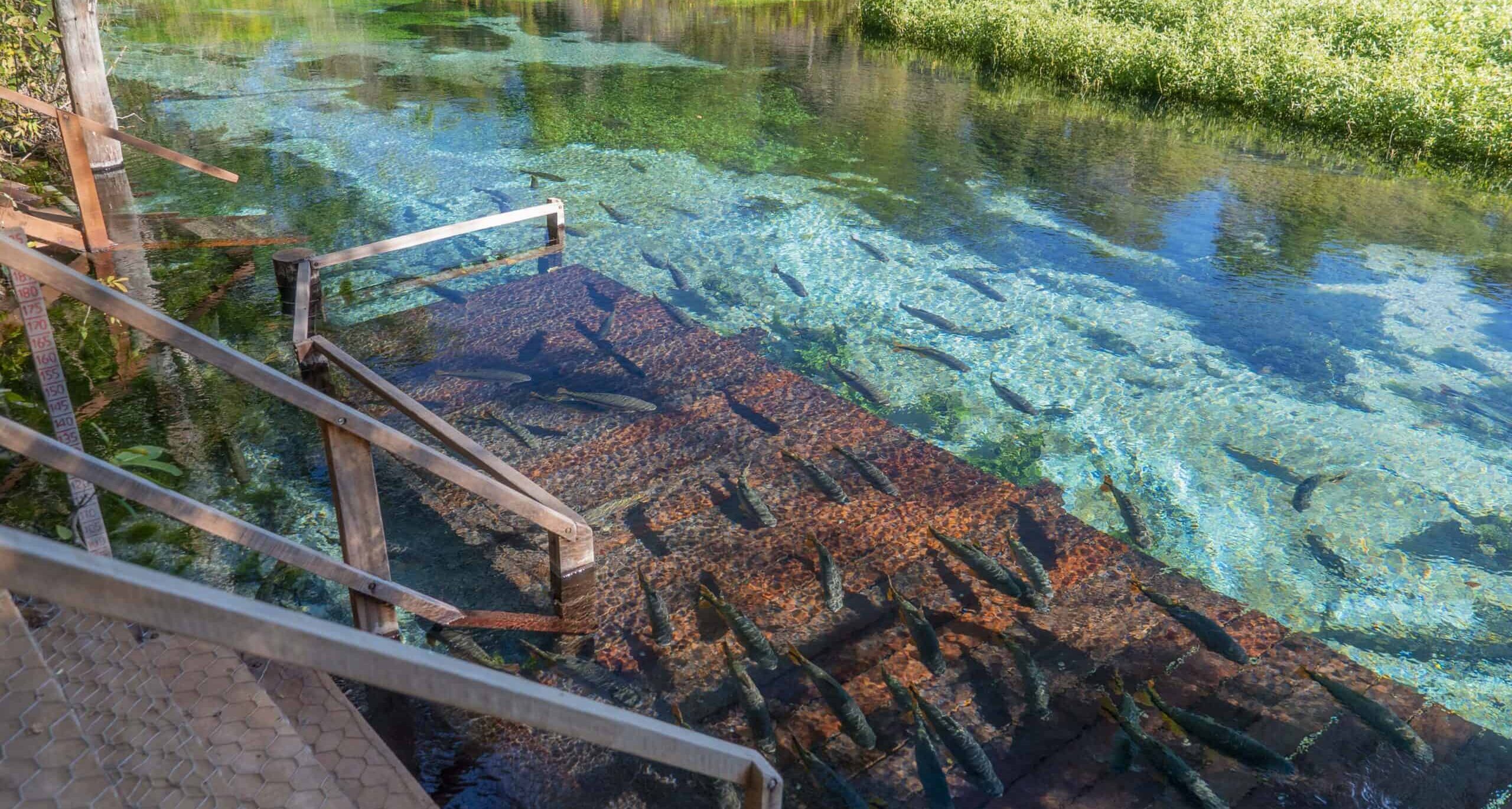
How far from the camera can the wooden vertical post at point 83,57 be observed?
33.1 ft

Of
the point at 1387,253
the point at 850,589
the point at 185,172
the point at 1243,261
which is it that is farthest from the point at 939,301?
the point at 185,172

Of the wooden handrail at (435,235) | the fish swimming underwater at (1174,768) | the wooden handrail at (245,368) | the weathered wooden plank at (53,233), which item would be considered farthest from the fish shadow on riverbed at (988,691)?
the weathered wooden plank at (53,233)

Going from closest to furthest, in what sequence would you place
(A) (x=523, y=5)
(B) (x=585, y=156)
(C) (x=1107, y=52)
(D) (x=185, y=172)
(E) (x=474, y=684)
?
(E) (x=474, y=684), (D) (x=185, y=172), (B) (x=585, y=156), (C) (x=1107, y=52), (A) (x=523, y=5)

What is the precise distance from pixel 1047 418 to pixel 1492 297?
6.73m

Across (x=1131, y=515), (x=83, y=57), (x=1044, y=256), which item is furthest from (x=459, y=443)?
(x=83, y=57)

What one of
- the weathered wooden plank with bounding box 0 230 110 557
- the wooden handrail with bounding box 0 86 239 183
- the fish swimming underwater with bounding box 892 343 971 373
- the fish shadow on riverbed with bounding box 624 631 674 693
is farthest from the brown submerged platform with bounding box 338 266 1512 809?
the wooden handrail with bounding box 0 86 239 183

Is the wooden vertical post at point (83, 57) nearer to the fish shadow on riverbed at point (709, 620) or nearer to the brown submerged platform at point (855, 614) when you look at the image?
the brown submerged platform at point (855, 614)

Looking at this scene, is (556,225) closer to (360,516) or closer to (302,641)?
(360,516)

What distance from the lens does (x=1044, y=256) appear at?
11.2 m

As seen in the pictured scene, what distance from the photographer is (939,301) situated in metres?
9.95

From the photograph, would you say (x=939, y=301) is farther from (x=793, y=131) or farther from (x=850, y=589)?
(x=793, y=131)

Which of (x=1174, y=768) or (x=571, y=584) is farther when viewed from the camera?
(x=571, y=584)

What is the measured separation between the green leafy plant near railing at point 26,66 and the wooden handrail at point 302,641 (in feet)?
42.6

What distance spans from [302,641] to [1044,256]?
11142mm
